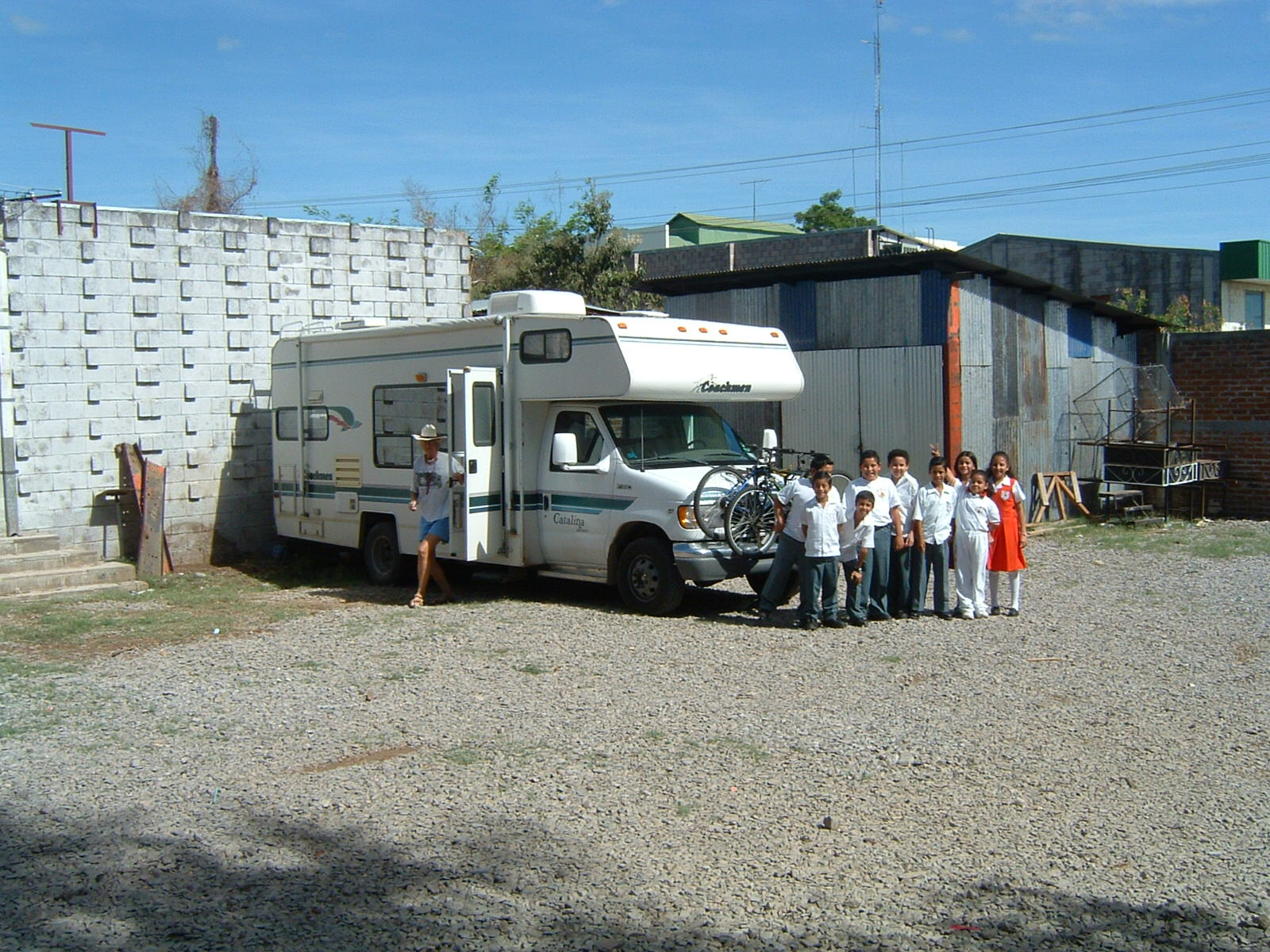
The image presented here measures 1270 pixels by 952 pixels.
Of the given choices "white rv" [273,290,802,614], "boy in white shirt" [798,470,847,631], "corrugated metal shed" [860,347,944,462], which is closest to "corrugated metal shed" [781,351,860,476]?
"corrugated metal shed" [860,347,944,462]

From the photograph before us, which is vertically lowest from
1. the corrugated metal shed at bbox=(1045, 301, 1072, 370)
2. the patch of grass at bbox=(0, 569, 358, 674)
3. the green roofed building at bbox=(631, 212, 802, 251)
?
the patch of grass at bbox=(0, 569, 358, 674)

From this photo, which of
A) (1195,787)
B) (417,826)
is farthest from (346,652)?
(1195,787)

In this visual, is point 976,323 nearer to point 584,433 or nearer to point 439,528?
point 584,433

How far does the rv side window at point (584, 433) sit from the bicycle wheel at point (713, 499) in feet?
3.69

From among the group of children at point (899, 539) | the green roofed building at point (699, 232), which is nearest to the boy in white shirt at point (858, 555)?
the group of children at point (899, 539)

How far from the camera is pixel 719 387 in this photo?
11719 millimetres

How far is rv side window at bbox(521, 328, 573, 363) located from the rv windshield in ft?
2.19

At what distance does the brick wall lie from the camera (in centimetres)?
1989

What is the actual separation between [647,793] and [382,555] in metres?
7.83

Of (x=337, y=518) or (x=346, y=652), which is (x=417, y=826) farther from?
(x=337, y=518)

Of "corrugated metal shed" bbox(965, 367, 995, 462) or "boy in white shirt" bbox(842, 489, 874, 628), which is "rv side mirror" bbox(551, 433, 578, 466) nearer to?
"boy in white shirt" bbox(842, 489, 874, 628)

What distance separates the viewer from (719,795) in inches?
243

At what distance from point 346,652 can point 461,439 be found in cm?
268

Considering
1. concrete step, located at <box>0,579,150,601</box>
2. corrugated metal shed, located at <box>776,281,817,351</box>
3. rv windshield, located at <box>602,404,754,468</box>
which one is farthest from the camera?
corrugated metal shed, located at <box>776,281,817,351</box>
